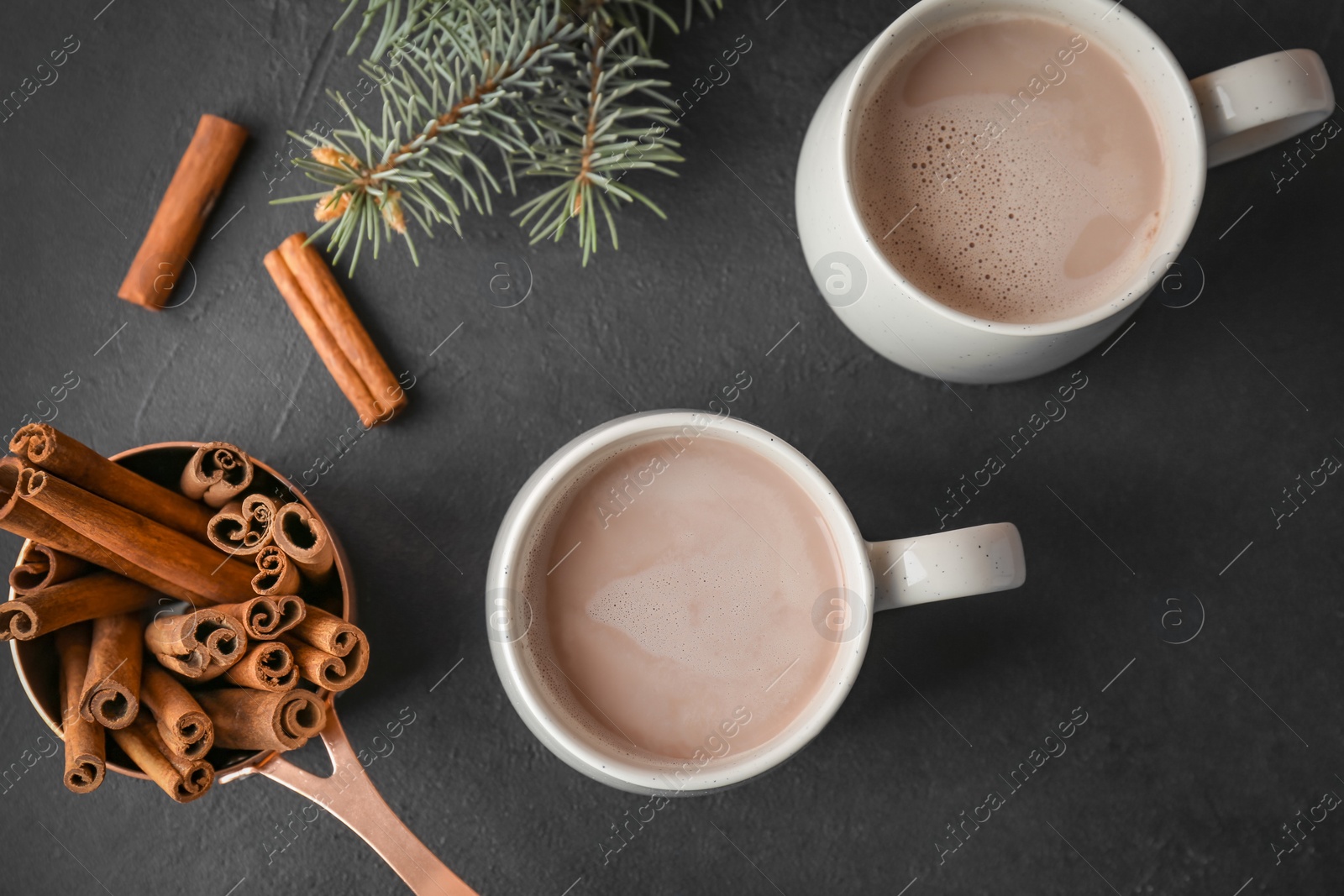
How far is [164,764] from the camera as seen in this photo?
73cm

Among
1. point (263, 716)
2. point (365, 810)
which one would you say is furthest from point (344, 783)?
point (263, 716)

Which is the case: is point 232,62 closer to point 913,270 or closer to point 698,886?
point 913,270

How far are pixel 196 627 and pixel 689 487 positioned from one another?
40 cm

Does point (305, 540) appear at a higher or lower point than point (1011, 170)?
higher

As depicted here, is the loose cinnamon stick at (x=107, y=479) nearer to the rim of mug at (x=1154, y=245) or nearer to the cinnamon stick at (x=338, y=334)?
the cinnamon stick at (x=338, y=334)

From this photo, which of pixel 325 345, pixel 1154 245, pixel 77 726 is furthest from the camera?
pixel 325 345

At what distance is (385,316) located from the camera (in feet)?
3.18

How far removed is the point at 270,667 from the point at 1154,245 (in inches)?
31.1

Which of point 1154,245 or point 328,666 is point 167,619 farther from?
point 1154,245

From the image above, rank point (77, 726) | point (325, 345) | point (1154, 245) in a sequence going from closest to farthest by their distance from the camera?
1. point (77, 726)
2. point (1154, 245)
3. point (325, 345)

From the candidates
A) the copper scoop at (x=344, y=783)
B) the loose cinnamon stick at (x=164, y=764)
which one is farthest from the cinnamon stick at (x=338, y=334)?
the loose cinnamon stick at (x=164, y=764)

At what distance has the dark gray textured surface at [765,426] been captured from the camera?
3.15ft

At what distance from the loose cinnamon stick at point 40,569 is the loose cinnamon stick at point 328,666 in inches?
6.9

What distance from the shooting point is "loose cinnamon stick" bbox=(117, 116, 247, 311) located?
3.13ft
